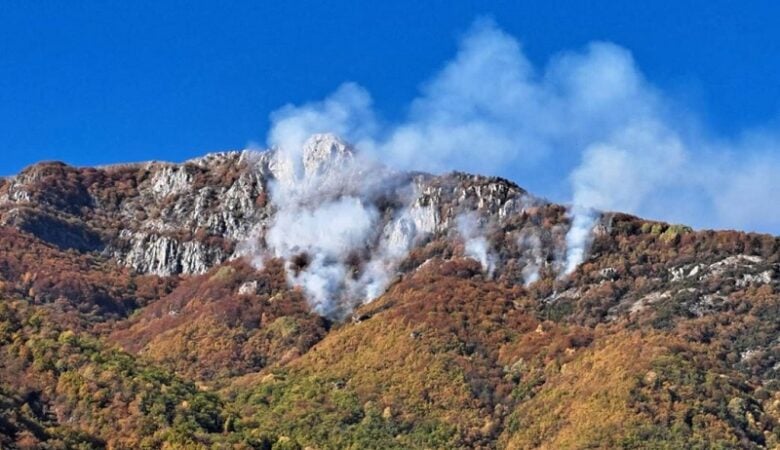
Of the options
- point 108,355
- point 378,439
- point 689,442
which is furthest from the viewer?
point 378,439

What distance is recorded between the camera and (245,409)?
605ft

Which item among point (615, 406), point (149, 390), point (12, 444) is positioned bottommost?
point (12, 444)

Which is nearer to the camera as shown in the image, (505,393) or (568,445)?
(568,445)

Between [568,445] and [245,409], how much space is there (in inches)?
1735

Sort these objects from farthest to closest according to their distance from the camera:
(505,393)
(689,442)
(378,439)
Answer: (505,393) < (378,439) < (689,442)

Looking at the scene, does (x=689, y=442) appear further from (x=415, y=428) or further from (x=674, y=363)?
(x=415, y=428)

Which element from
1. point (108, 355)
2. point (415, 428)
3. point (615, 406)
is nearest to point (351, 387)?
point (415, 428)

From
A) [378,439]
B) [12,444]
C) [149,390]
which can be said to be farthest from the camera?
[378,439]

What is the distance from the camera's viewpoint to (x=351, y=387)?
627ft

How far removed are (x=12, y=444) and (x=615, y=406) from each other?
307ft

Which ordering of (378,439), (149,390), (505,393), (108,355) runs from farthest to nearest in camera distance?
(505,393) < (378,439) < (108,355) < (149,390)

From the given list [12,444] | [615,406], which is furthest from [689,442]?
[12,444]

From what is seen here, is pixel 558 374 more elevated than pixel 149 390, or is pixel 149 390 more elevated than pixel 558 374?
pixel 558 374

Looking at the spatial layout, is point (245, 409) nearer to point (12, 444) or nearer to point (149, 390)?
point (149, 390)
